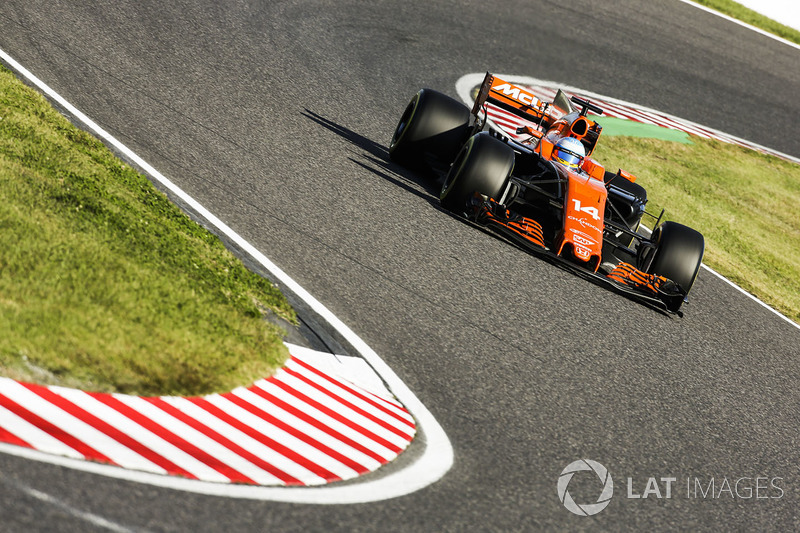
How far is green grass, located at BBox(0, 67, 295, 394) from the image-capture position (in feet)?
14.0

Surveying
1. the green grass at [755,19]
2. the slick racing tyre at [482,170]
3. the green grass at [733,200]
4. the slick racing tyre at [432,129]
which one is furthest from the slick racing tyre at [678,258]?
the green grass at [755,19]

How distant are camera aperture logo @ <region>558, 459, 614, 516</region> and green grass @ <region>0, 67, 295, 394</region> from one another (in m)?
1.78

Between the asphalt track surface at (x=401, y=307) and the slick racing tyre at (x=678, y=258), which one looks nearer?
the asphalt track surface at (x=401, y=307)

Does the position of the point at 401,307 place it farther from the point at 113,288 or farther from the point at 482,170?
the point at 482,170

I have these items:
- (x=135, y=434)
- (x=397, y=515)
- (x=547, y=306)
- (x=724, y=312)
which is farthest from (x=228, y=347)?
(x=724, y=312)

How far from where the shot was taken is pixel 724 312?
904 cm

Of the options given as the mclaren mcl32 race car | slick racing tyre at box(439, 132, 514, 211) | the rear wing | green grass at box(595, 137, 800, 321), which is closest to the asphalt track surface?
the mclaren mcl32 race car

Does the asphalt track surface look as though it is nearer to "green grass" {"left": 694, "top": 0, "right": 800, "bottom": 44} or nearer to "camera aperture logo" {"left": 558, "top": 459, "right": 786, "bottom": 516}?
"camera aperture logo" {"left": 558, "top": 459, "right": 786, "bottom": 516}

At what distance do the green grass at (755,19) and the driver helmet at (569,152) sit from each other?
14933 millimetres

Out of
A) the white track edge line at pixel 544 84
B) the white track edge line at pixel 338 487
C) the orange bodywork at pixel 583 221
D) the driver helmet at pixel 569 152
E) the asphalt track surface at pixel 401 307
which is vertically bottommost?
the white track edge line at pixel 338 487

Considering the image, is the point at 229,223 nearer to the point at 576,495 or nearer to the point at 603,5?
the point at 576,495

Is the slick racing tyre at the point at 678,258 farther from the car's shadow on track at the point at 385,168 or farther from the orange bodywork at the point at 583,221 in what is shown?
the car's shadow on track at the point at 385,168

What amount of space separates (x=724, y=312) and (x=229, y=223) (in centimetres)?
530

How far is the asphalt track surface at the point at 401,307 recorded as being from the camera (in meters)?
4.31
